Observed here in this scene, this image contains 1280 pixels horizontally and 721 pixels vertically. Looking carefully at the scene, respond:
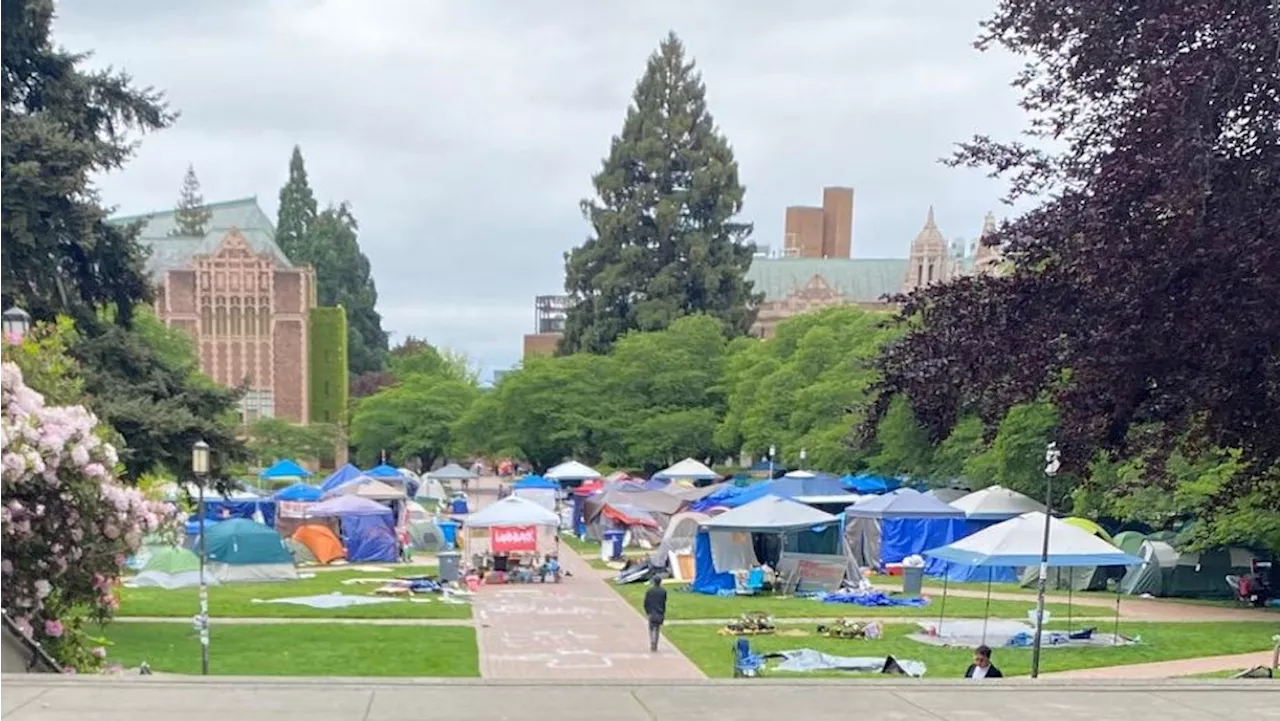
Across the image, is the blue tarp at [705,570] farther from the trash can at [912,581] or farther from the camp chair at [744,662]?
the camp chair at [744,662]

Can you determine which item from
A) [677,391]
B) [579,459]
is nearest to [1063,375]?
[677,391]

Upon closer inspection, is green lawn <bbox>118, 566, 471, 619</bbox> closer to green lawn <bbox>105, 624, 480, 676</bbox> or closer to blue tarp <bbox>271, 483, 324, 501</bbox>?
green lawn <bbox>105, 624, 480, 676</bbox>

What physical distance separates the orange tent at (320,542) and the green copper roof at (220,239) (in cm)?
5129

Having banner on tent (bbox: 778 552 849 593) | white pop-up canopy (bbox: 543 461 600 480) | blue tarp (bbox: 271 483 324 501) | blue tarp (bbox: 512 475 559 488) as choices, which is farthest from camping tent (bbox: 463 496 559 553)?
blue tarp (bbox: 512 475 559 488)

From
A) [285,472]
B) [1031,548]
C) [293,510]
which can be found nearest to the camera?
[1031,548]

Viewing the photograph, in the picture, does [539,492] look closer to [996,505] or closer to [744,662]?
[996,505]

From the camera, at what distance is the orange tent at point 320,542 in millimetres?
31938

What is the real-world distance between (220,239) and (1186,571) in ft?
229

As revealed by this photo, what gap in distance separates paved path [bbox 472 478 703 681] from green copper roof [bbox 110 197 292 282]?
2398 inches

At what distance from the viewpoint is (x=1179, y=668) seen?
17312mm

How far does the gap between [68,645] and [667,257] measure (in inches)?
2384

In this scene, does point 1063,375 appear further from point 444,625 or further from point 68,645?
point 444,625

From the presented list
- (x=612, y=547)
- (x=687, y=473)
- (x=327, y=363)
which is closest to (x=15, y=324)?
(x=612, y=547)

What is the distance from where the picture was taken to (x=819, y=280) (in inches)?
3937
